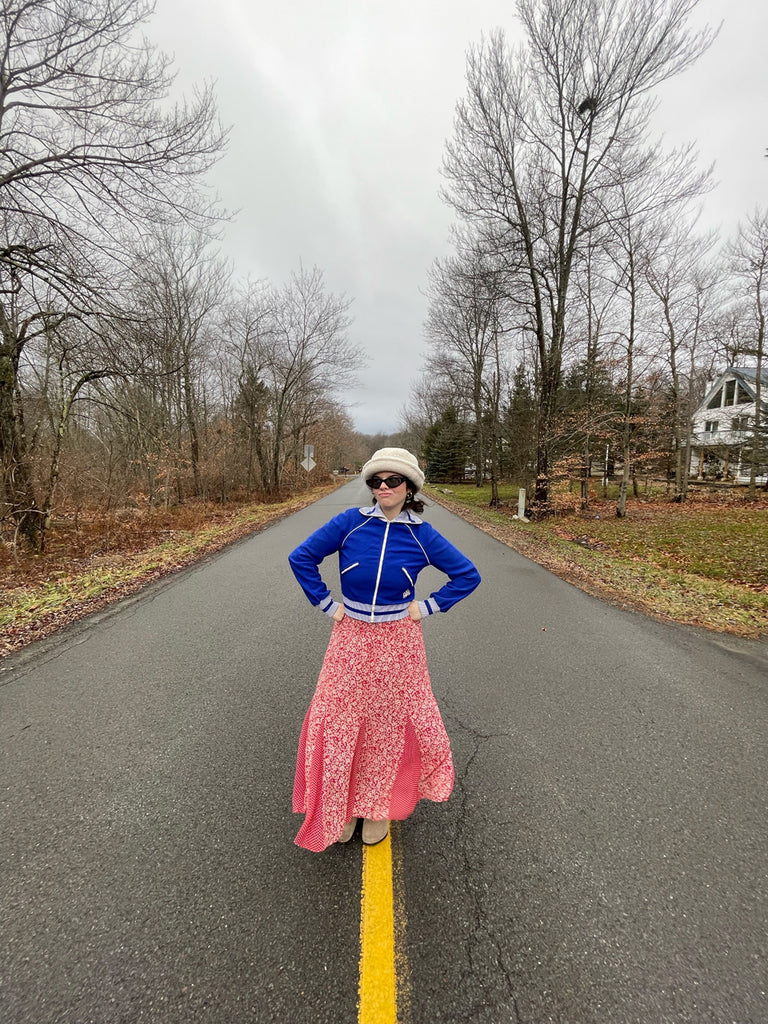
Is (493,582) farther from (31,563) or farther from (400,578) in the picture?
(31,563)

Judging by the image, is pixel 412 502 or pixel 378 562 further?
pixel 412 502

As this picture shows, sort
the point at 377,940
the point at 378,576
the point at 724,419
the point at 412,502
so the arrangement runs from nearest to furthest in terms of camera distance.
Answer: the point at 377,940, the point at 378,576, the point at 412,502, the point at 724,419

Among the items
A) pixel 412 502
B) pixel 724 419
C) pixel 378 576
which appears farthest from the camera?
pixel 724 419

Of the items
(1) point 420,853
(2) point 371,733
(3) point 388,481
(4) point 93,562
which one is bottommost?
(1) point 420,853

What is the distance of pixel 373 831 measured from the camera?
6.42 feet

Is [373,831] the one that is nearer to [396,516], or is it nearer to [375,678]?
[375,678]

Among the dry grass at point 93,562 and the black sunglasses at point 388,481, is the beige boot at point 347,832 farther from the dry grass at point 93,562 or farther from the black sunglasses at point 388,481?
the dry grass at point 93,562

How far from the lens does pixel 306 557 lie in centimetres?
200

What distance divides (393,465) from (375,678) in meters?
1.03

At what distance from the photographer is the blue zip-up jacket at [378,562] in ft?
6.16

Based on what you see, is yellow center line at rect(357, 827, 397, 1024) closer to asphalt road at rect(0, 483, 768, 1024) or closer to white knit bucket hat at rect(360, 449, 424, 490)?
asphalt road at rect(0, 483, 768, 1024)

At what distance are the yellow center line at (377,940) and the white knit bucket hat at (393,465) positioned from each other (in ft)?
5.78

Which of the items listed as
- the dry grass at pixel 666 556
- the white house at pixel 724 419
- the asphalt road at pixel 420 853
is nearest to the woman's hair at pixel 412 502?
the asphalt road at pixel 420 853

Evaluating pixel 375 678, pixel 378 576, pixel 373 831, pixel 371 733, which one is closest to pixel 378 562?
pixel 378 576
